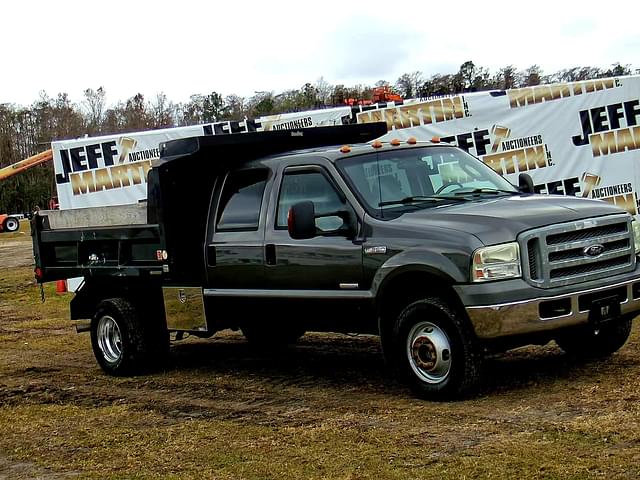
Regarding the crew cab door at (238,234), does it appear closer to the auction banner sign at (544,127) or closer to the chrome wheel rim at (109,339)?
the chrome wheel rim at (109,339)

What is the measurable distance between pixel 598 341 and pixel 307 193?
2716 mm

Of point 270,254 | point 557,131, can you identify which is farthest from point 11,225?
point 270,254

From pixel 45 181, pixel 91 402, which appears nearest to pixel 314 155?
pixel 91 402

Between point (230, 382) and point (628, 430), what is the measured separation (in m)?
4.07

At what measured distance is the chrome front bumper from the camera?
269 inches

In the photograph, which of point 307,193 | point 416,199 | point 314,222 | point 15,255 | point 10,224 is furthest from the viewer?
point 10,224

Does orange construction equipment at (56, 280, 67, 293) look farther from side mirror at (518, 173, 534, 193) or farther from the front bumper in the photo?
the front bumper

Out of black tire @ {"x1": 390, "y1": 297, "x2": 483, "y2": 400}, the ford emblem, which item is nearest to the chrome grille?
the ford emblem

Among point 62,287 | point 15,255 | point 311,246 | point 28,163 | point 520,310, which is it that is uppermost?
point 28,163

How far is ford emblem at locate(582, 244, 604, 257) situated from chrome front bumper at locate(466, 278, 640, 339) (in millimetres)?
263

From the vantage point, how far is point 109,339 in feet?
33.1

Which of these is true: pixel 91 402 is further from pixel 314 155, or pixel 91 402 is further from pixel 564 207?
pixel 564 207

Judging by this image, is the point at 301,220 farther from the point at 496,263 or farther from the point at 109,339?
the point at 109,339

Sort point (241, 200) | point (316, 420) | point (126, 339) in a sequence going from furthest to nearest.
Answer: point (126, 339) < point (241, 200) < point (316, 420)
